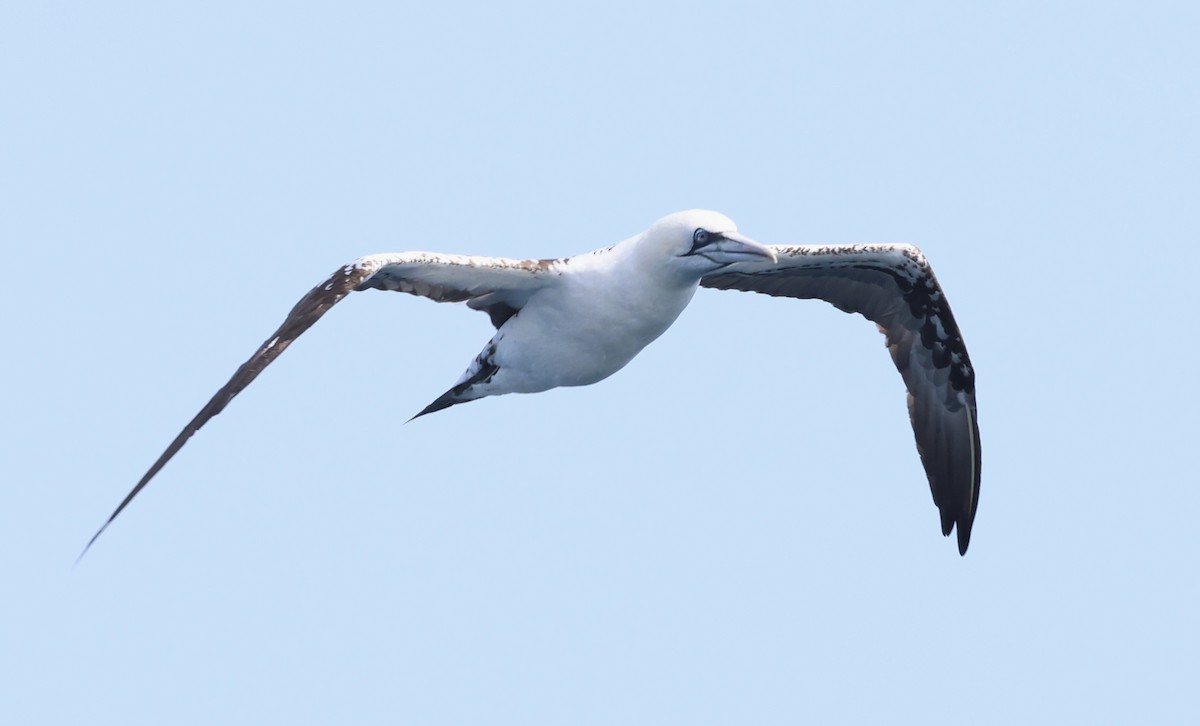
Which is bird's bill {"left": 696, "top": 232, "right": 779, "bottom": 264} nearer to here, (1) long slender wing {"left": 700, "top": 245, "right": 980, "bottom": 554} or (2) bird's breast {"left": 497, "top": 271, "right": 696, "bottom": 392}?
(2) bird's breast {"left": 497, "top": 271, "right": 696, "bottom": 392}

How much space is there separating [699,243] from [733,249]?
0.36m

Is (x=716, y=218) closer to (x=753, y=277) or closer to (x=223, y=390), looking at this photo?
(x=753, y=277)

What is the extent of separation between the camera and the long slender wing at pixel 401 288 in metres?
15.1

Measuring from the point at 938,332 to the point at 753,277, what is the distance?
7.04ft

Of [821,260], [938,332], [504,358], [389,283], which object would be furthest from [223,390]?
[938,332]

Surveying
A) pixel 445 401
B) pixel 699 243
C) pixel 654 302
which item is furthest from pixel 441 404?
pixel 699 243

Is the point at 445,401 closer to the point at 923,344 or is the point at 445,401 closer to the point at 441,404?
the point at 441,404

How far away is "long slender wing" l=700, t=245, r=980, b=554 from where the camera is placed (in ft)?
64.5

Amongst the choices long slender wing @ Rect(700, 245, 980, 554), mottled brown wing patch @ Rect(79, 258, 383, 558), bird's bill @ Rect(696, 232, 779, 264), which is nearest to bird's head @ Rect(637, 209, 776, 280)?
bird's bill @ Rect(696, 232, 779, 264)

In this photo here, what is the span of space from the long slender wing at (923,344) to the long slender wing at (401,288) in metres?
2.60

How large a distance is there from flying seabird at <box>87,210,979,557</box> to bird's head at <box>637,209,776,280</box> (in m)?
0.01

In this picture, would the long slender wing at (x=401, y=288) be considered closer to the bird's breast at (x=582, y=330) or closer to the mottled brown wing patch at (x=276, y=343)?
the mottled brown wing patch at (x=276, y=343)

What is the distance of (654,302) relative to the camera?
58.5 feet

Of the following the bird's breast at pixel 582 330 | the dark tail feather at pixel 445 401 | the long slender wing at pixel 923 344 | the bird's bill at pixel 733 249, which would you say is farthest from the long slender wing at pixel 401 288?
the long slender wing at pixel 923 344
